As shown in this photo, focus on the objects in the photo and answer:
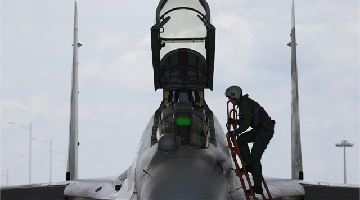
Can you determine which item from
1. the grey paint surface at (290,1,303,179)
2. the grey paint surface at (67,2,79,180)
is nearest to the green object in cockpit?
the grey paint surface at (67,2,79,180)

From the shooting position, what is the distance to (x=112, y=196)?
28.3 ft

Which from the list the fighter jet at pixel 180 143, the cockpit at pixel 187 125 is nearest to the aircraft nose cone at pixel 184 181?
the fighter jet at pixel 180 143

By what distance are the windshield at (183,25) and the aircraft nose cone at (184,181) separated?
4001 mm

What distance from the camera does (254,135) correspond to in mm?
7730

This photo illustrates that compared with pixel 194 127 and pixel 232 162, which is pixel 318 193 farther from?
pixel 194 127

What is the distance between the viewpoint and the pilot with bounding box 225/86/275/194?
7535 mm

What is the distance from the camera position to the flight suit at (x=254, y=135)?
24.8 feet

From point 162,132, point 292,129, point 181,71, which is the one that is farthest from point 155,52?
point 292,129

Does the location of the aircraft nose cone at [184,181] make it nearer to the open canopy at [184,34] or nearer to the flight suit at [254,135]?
the flight suit at [254,135]

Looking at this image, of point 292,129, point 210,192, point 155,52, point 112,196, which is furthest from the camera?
point 292,129

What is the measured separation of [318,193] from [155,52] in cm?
503

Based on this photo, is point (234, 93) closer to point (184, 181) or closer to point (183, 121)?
point (183, 121)

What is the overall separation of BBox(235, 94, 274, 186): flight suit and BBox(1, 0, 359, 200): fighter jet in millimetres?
362

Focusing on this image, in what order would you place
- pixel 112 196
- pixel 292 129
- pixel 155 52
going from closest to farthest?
pixel 112 196 → pixel 155 52 → pixel 292 129
